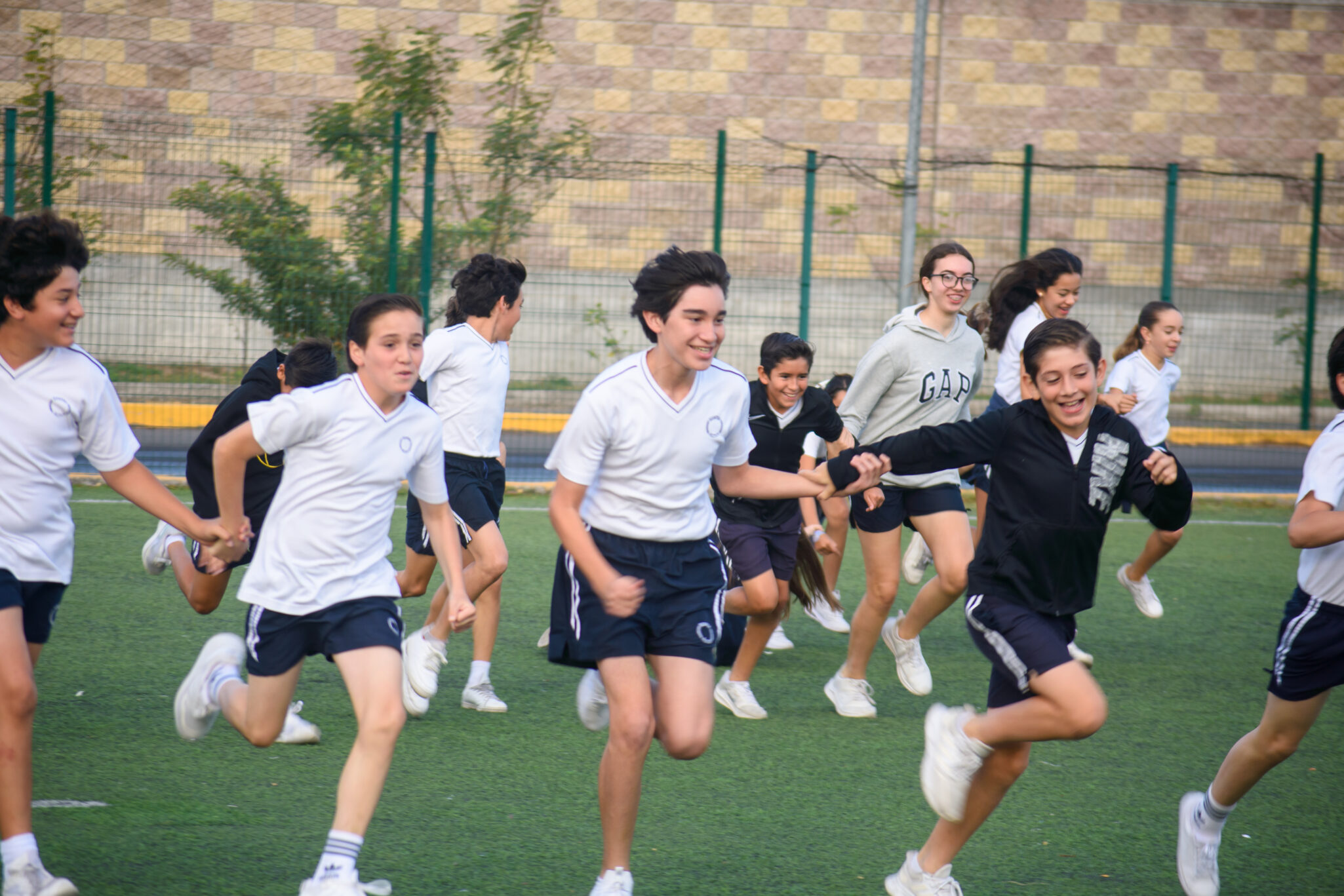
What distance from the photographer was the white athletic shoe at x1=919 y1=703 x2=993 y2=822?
137 inches

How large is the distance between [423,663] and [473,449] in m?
0.97

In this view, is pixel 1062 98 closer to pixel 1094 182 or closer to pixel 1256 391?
pixel 1094 182

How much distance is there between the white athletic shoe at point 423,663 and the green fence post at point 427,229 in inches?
255

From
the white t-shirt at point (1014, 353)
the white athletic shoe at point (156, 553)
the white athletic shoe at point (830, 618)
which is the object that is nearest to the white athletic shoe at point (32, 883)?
the white athletic shoe at point (156, 553)

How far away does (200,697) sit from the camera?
155 inches

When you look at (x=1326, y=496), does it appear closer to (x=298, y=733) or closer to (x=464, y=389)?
(x=464, y=389)

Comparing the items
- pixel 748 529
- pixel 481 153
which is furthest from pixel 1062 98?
pixel 748 529

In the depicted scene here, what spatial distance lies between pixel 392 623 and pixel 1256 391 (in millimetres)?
13835

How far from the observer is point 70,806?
4.07 metres

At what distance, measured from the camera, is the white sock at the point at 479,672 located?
5.42 metres

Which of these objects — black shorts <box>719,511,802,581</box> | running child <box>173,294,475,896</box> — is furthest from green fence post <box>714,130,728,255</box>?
running child <box>173,294,475,896</box>

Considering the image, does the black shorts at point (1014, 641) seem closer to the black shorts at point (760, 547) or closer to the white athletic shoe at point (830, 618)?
the black shorts at point (760, 547)

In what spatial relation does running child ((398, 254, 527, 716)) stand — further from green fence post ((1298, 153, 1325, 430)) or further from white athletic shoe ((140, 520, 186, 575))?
green fence post ((1298, 153, 1325, 430))

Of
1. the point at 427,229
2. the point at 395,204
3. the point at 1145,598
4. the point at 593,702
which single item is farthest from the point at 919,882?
the point at 395,204
